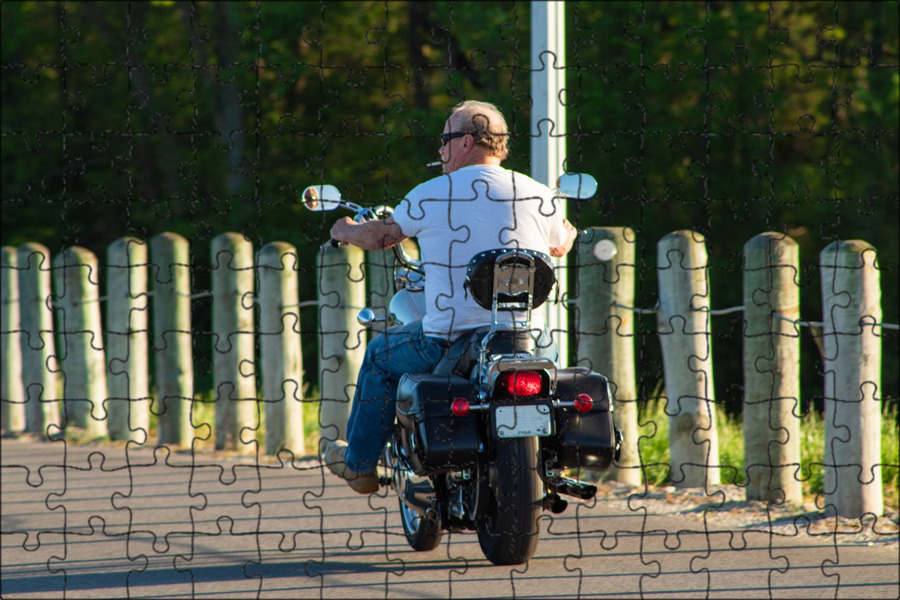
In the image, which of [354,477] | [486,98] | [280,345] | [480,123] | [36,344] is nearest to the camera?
[480,123]

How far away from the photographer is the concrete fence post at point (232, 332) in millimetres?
9141

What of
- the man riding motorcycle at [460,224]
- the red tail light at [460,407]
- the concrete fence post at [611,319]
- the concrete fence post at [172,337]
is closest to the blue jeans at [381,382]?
the man riding motorcycle at [460,224]

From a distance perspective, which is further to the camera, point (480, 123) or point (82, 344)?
point (82, 344)

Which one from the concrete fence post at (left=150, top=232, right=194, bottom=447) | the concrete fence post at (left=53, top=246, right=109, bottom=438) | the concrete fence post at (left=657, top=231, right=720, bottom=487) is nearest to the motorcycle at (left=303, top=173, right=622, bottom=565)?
the concrete fence post at (left=657, top=231, right=720, bottom=487)

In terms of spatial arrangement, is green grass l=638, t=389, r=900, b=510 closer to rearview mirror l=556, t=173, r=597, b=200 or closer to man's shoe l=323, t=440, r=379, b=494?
man's shoe l=323, t=440, r=379, b=494

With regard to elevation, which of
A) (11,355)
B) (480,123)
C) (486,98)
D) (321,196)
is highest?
(486,98)

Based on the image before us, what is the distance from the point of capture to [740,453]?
26.6 ft

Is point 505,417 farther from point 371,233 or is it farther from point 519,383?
point 371,233

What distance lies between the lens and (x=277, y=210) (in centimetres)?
1762

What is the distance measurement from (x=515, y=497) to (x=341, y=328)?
13.7ft

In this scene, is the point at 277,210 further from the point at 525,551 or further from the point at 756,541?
the point at 525,551

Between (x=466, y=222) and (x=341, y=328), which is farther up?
(x=466, y=222)

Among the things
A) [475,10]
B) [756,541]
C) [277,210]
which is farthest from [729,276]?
[756,541]

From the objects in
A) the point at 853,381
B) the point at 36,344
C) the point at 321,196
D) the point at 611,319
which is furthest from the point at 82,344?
the point at 853,381
